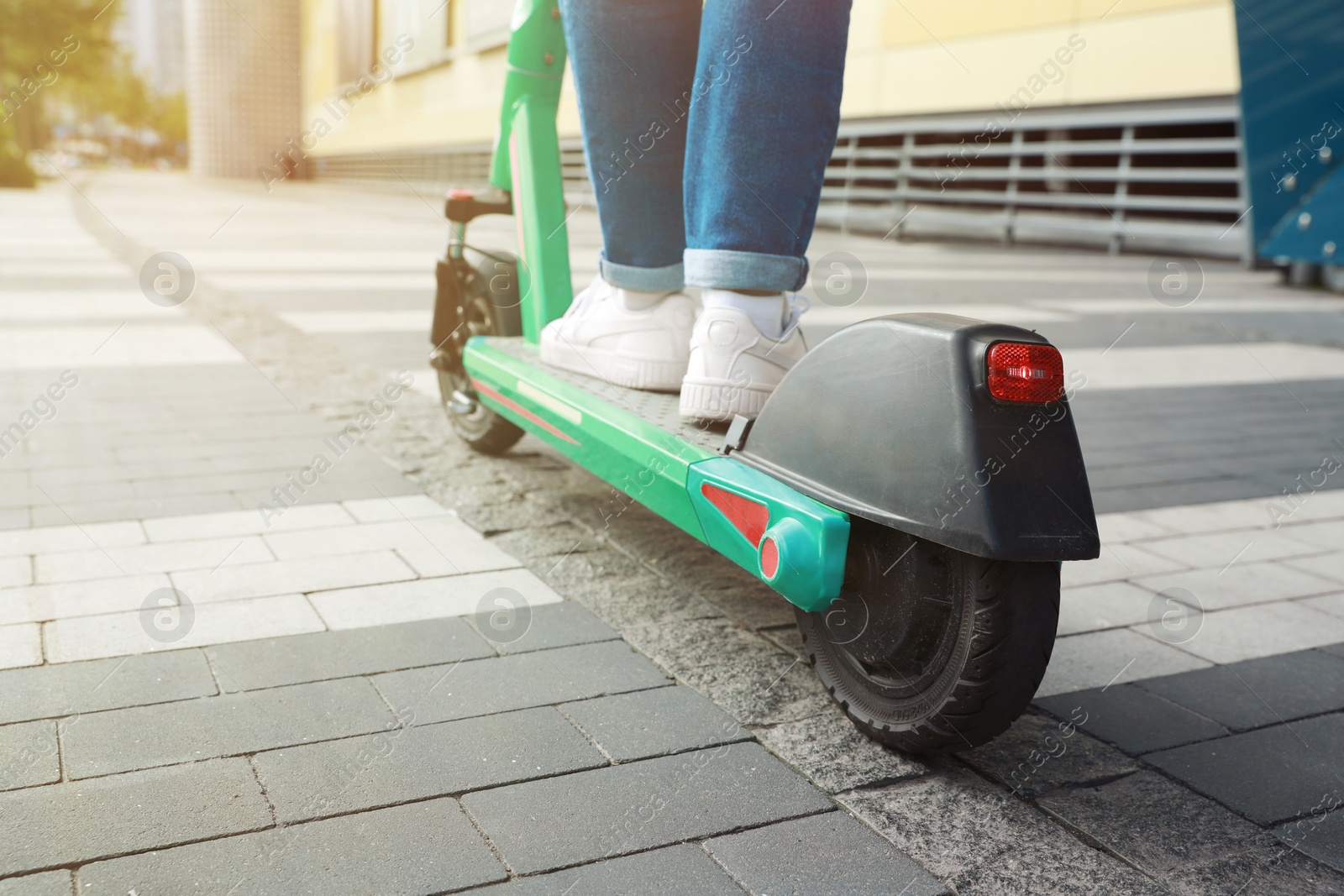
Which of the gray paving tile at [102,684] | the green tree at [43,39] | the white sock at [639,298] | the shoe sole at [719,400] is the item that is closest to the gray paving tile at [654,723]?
the shoe sole at [719,400]

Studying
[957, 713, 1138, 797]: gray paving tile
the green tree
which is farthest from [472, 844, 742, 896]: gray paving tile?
the green tree

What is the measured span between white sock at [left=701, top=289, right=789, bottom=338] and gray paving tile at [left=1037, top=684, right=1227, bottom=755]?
0.80m

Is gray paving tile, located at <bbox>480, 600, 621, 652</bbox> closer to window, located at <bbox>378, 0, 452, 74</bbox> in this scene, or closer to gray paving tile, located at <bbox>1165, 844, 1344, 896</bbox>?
gray paving tile, located at <bbox>1165, 844, 1344, 896</bbox>

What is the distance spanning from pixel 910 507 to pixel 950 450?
0.09 metres

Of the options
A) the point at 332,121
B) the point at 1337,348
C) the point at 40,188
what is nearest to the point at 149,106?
the point at 332,121

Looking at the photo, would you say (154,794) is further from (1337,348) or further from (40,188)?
(40,188)

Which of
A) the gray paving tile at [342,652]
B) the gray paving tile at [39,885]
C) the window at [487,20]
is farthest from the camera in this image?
the window at [487,20]

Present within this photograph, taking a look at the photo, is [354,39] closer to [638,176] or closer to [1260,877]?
[638,176]

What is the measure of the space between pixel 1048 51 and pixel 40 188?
18.6 metres

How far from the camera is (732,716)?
1.77 meters

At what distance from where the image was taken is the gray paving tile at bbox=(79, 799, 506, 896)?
1288mm

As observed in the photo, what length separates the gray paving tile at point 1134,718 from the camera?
1.76 metres

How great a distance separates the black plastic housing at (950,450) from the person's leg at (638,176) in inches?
30.9

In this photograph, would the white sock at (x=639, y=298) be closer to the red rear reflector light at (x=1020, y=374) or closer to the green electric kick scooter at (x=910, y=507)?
the green electric kick scooter at (x=910, y=507)
